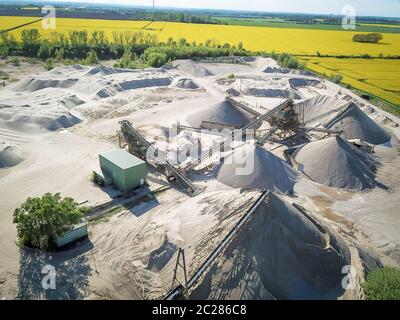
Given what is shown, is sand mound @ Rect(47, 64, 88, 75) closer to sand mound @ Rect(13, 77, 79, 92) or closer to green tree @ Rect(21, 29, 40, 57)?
sand mound @ Rect(13, 77, 79, 92)

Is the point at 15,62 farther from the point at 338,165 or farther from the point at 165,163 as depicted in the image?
the point at 338,165

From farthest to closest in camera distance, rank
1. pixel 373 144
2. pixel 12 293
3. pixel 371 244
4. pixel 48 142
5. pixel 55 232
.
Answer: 1. pixel 373 144
2. pixel 48 142
3. pixel 371 244
4. pixel 55 232
5. pixel 12 293

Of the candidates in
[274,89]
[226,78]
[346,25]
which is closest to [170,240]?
[274,89]

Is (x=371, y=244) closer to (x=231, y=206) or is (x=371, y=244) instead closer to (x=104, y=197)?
(x=231, y=206)

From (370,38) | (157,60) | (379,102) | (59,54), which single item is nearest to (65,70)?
(59,54)

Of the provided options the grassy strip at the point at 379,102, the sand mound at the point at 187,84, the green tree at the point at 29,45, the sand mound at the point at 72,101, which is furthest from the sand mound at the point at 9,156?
the green tree at the point at 29,45

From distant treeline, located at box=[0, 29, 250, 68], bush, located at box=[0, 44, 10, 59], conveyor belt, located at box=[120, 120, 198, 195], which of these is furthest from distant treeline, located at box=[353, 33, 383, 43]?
conveyor belt, located at box=[120, 120, 198, 195]
